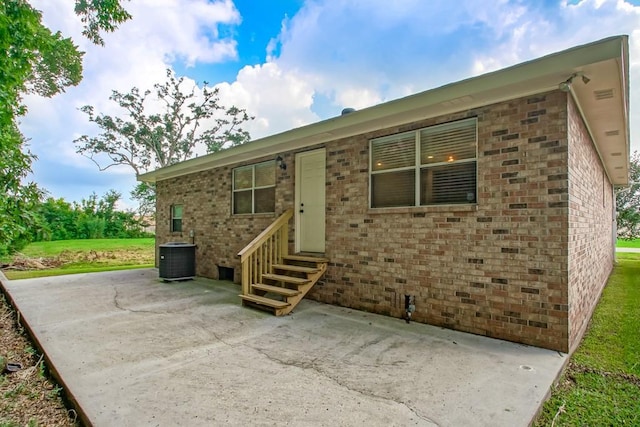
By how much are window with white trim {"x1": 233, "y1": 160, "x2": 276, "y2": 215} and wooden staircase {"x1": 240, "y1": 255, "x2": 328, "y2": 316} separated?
61.0 inches

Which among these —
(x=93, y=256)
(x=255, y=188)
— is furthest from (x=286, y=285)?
(x=93, y=256)

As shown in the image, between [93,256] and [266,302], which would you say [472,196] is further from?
[93,256]

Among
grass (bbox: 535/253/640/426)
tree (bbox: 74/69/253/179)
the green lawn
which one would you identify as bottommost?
the green lawn

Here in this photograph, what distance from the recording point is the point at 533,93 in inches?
141

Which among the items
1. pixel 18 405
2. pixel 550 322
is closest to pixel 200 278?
pixel 18 405

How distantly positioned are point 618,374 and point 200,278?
799cm

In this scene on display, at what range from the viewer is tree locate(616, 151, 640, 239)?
15670 mm

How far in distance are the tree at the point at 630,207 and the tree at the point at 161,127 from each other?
2205 cm

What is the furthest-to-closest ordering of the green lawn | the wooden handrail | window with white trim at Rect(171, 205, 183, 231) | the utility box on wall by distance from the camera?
the green lawn
window with white trim at Rect(171, 205, 183, 231)
the utility box on wall
the wooden handrail

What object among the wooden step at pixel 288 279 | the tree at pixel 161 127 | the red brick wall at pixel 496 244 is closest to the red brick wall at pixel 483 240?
the red brick wall at pixel 496 244

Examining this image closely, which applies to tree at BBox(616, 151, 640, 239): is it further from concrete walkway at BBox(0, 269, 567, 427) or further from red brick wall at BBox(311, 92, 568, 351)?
concrete walkway at BBox(0, 269, 567, 427)

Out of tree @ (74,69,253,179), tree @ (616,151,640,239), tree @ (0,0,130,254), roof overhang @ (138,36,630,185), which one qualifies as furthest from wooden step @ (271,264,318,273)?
tree @ (74,69,253,179)

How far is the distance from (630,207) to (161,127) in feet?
86.9

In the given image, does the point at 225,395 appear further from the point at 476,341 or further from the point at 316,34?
the point at 316,34
